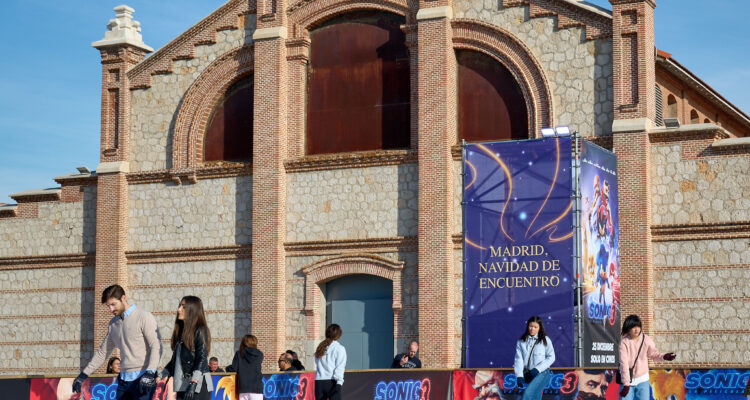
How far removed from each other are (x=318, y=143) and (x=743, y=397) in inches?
592

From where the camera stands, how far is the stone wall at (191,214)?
3091 centimetres

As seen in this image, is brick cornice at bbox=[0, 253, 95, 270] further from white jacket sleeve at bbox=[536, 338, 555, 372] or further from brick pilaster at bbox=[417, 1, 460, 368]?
white jacket sleeve at bbox=[536, 338, 555, 372]

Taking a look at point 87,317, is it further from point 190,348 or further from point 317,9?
point 190,348

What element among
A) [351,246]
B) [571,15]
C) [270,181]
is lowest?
[351,246]

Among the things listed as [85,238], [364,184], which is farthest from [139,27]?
[364,184]

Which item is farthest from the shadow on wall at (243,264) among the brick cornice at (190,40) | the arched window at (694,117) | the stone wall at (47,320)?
the arched window at (694,117)

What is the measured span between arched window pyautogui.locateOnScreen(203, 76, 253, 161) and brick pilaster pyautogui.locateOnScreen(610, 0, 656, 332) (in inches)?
393

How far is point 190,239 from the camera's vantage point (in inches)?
1233

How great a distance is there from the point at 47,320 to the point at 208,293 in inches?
211

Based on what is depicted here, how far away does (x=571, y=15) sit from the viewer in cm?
2795

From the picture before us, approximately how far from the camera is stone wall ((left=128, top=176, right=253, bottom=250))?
30.9 metres

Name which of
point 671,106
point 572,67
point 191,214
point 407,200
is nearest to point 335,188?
point 407,200

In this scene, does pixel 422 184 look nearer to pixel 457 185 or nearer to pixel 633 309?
pixel 457 185

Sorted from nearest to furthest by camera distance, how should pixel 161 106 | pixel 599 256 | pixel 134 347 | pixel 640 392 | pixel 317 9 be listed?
pixel 134 347
pixel 640 392
pixel 599 256
pixel 317 9
pixel 161 106
